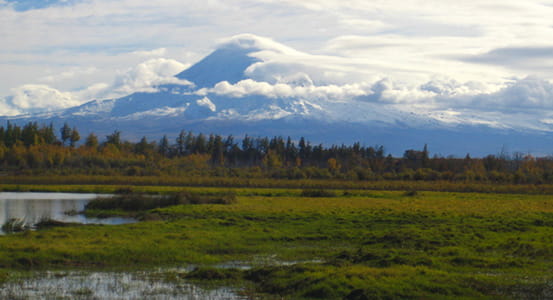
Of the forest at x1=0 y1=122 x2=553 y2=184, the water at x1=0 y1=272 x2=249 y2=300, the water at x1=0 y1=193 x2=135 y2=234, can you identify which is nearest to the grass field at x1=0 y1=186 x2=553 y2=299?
the water at x1=0 y1=272 x2=249 y2=300

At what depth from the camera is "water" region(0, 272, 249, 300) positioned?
20.0m

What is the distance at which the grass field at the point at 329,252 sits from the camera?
20672 mm

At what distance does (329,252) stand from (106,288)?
10650 mm

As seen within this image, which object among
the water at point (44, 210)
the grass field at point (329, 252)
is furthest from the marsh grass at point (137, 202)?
the grass field at point (329, 252)

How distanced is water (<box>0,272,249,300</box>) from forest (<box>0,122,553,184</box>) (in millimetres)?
85644

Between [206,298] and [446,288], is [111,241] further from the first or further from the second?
[446,288]

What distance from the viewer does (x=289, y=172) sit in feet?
399

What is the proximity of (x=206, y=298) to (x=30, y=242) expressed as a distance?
39.2 ft

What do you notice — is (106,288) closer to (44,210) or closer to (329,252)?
(329,252)

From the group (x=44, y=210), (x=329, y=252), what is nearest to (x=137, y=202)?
(x=44, y=210)

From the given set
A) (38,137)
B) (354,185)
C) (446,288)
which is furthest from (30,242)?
(38,137)

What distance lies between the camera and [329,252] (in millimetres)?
28500

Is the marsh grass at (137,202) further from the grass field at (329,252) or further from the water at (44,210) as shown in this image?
the grass field at (329,252)

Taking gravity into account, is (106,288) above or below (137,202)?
below
